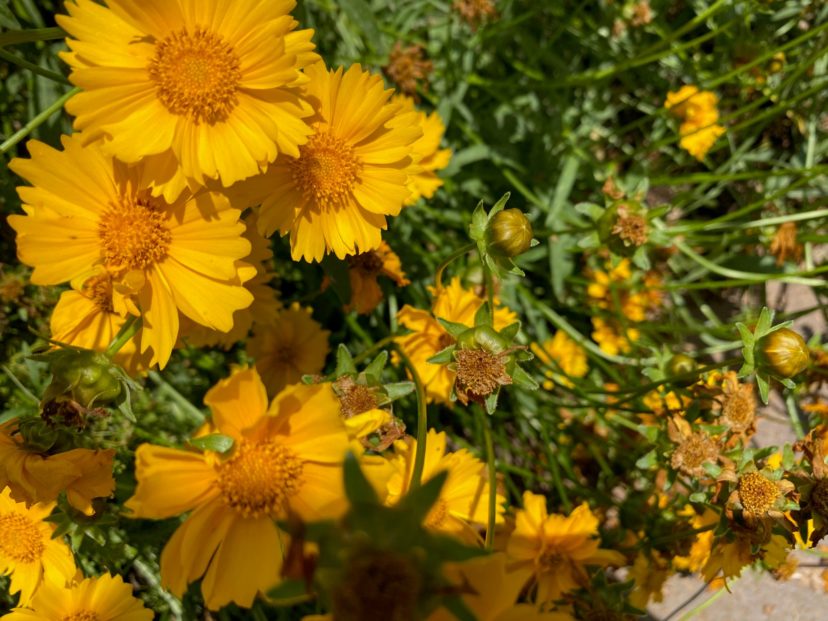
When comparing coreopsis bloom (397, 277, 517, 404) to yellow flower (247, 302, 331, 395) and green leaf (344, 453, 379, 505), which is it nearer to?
yellow flower (247, 302, 331, 395)

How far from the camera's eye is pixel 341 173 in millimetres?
1365

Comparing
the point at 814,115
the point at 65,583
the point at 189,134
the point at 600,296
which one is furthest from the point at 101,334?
the point at 814,115

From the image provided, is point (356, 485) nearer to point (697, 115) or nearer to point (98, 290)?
point (98, 290)

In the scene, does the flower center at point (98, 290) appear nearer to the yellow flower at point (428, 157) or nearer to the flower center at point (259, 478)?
the flower center at point (259, 478)

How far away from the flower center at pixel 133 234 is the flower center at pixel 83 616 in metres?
0.77

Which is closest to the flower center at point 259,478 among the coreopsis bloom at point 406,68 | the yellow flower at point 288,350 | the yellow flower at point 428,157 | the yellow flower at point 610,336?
the yellow flower at point 288,350

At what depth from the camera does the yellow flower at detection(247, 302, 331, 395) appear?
75.8 inches

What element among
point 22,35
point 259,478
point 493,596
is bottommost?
point 493,596

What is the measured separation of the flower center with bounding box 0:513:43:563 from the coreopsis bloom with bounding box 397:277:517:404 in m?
0.94

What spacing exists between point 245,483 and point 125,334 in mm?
393

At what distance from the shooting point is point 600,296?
2467mm

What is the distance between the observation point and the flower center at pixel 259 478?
1076 millimetres

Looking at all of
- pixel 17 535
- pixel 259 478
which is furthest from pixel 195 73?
pixel 17 535

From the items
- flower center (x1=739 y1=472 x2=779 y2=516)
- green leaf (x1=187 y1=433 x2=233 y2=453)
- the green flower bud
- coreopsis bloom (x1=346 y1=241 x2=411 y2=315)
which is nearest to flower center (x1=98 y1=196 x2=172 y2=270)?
green leaf (x1=187 y1=433 x2=233 y2=453)
